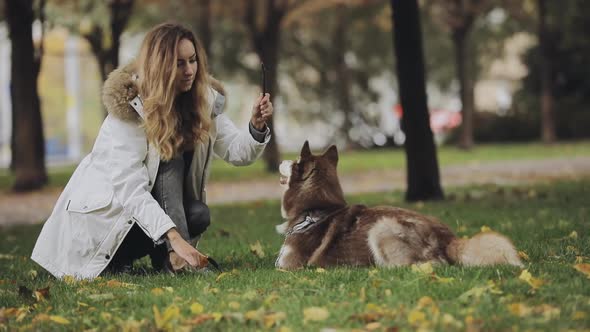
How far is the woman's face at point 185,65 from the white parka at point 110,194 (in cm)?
28

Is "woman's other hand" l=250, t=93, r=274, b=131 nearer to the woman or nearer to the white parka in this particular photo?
the woman

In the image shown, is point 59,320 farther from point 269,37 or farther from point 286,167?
point 269,37

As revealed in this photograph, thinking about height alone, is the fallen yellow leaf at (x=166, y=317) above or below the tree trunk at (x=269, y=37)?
below

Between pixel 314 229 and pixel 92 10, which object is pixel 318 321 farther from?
pixel 92 10

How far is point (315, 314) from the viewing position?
4305 millimetres

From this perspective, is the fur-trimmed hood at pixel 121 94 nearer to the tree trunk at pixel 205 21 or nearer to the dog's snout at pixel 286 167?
the dog's snout at pixel 286 167

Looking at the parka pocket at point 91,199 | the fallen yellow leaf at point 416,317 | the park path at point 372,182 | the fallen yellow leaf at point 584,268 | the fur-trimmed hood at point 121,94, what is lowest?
the park path at point 372,182

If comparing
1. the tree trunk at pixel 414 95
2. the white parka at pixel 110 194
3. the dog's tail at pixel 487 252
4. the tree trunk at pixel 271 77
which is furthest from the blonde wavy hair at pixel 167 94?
the tree trunk at pixel 271 77

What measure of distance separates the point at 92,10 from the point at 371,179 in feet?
33.3

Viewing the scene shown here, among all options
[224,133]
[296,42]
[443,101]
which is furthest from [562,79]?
[224,133]

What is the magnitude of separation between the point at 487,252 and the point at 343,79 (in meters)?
30.3

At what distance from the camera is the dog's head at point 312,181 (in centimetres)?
575

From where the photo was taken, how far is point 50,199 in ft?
51.2

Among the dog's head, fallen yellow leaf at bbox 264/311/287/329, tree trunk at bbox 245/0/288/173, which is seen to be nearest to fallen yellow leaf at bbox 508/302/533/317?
fallen yellow leaf at bbox 264/311/287/329
